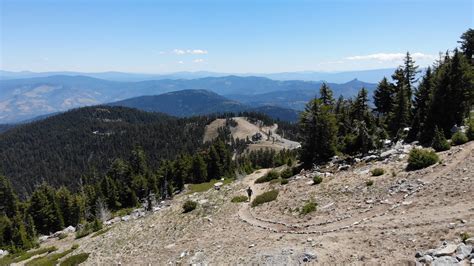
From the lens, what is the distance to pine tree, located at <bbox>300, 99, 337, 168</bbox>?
48344 mm

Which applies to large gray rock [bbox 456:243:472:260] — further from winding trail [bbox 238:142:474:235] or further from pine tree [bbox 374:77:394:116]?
pine tree [bbox 374:77:394:116]

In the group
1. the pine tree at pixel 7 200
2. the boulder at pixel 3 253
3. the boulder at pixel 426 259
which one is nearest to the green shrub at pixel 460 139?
the boulder at pixel 426 259

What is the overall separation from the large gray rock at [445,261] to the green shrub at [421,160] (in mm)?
15264

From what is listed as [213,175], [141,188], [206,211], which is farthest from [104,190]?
[206,211]

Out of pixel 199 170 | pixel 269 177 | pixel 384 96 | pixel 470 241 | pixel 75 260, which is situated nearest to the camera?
pixel 470 241

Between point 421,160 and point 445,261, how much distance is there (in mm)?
15870

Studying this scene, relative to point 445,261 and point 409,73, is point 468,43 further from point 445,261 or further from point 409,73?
point 445,261

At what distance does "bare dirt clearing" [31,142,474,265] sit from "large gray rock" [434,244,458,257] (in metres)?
1.08

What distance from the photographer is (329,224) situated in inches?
974

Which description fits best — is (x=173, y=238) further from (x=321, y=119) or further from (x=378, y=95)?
(x=378, y=95)

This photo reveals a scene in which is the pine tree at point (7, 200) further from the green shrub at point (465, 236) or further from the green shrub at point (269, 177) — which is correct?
the green shrub at point (465, 236)

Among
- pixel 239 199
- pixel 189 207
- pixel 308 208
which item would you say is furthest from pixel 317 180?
pixel 189 207

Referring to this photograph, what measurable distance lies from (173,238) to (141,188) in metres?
67.5

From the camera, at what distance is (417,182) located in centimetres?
2638
